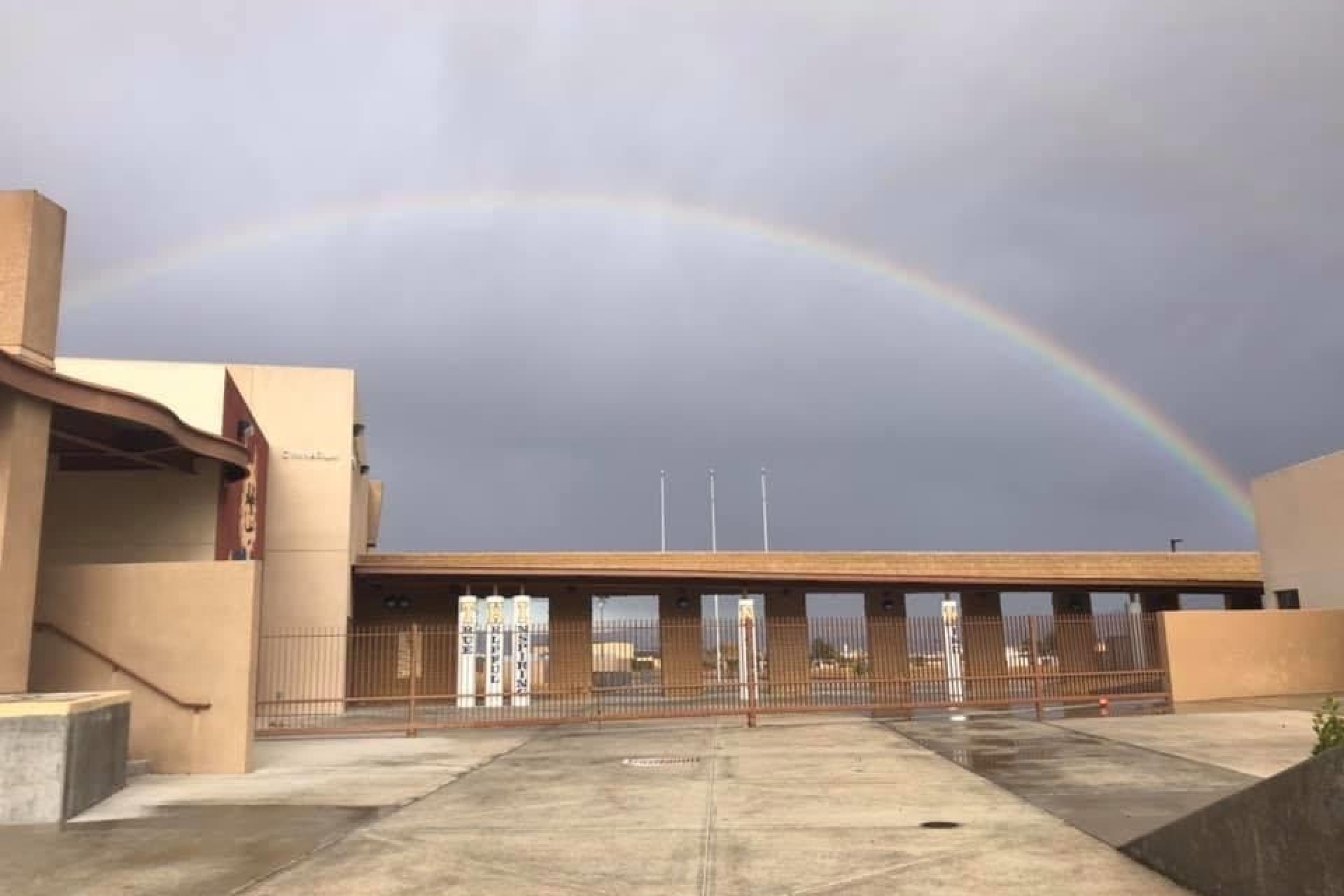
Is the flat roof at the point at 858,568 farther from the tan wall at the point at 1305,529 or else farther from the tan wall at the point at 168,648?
the tan wall at the point at 168,648

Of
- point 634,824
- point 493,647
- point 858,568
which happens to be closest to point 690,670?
point 858,568

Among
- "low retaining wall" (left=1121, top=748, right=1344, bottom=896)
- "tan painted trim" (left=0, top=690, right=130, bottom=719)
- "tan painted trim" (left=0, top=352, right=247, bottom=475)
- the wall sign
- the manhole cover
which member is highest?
the wall sign

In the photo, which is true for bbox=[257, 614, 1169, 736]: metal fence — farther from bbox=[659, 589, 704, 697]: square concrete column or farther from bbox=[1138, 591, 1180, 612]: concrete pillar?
bbox=[1138, 591, 1180, 612]: concrete pillar

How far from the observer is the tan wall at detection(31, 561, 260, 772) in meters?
14.2

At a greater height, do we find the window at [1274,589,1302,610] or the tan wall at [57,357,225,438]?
the tan wall at [57,357,225,438]

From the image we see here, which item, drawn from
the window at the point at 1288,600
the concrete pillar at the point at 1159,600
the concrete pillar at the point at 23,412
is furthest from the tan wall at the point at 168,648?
the concrete pillar at the point at 1159,600

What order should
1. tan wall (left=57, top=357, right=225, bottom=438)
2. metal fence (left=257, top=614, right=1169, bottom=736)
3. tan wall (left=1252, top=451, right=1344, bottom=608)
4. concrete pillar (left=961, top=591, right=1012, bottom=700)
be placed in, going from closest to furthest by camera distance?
1. metal fence (left=257, top=614, right=1169, bottom=736)
2. tan wall (left=57, top=357, right=225, bottom=438)
3. tan wall (left=1252, top=451, right=1344, bottom=608)
4. concrete pillar (left=961, top=591, right=1012, bottom=700)

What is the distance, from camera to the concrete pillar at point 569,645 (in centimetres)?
3494

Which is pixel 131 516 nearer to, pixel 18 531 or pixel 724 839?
pixel 18 531

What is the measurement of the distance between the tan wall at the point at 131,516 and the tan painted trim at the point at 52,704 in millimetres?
10423

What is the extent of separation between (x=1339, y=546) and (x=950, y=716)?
1302cm

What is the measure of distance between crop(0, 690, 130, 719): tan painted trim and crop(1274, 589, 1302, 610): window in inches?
1177

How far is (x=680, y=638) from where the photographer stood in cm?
3616

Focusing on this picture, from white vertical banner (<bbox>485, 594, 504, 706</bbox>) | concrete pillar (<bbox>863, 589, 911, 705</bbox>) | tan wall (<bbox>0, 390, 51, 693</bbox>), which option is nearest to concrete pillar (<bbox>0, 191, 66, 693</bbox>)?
tan wall (<bbox>0, 390, 51, 693</bbox>)
